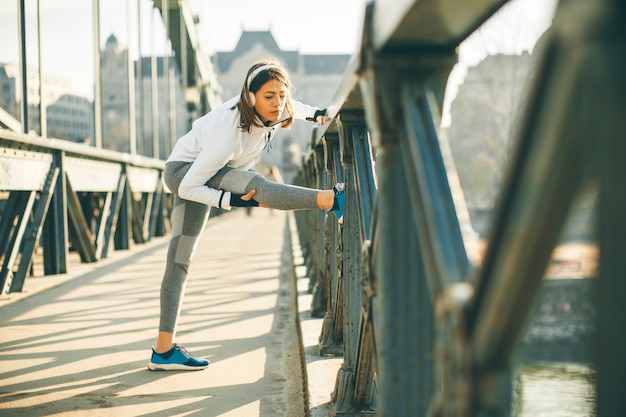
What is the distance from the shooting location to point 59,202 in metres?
5.46

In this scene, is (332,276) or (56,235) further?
(56,235)

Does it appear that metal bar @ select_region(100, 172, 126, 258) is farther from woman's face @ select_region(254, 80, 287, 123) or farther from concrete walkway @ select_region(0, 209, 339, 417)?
woman's face @ select_region(254, 80, 287, 123)

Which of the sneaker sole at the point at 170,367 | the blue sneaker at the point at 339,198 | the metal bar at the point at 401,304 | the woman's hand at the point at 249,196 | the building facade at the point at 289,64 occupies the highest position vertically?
the building facade at the point at 289,64

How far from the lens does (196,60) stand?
1750 cm

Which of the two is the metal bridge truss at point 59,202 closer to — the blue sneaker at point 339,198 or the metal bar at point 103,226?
the metal bar at point 103,226

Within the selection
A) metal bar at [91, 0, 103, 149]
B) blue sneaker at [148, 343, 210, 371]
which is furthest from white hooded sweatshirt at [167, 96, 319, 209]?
metal bar at [91, 0, 103, 149]

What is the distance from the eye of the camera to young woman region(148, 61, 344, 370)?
2.37 m

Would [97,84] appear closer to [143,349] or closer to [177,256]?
[143,349]

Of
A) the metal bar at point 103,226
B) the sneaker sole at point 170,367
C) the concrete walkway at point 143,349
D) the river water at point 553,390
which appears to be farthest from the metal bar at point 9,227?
the river water at point 553,390

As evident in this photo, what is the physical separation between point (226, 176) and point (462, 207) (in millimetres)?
1604

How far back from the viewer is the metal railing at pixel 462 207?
1.75 ft

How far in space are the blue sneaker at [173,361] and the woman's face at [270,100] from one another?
0.93 metres

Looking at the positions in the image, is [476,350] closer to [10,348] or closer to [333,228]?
[333,228]

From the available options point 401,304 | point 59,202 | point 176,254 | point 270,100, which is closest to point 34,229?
point 59,202
